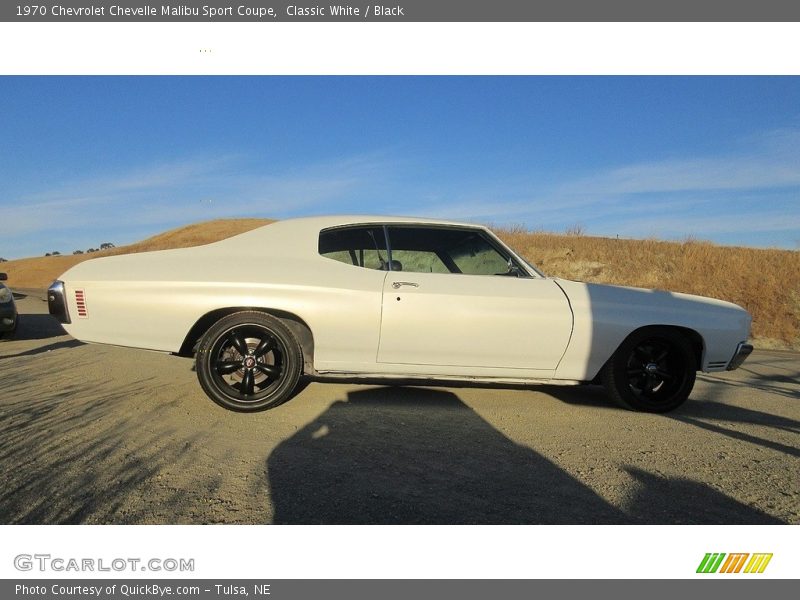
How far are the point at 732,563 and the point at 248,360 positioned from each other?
2997 mm

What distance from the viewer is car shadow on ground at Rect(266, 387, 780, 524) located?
2.11 metres

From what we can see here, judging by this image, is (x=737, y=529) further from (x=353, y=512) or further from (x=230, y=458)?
(x=230, y=458)

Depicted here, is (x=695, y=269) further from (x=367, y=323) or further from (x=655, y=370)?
(x=367, y=323)

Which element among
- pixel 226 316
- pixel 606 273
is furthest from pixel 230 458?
pixel 606 273

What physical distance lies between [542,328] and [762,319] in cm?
1087

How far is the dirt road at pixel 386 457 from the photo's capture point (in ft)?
7.02

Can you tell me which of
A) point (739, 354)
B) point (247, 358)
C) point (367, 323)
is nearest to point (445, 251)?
point (367, 323)

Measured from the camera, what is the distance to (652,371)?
12.6ft

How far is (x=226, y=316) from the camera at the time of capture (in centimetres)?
359

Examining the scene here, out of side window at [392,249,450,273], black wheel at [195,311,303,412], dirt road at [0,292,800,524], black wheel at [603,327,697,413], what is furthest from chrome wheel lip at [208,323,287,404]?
black wheel at [603,327,697,413]

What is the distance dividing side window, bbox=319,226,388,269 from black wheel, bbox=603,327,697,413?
78.5 inches

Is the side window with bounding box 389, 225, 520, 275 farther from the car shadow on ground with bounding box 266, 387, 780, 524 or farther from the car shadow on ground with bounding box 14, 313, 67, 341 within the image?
the car shadow on ground with bounding box 14, 313, 67, 341

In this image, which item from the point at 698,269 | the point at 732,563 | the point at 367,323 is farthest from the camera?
the point at 698,269

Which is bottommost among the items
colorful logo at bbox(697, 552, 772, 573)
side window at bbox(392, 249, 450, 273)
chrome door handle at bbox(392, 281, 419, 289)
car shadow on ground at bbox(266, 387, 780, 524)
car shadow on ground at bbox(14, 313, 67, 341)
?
colorful logo at bbox(697, 552, 772, 573)
